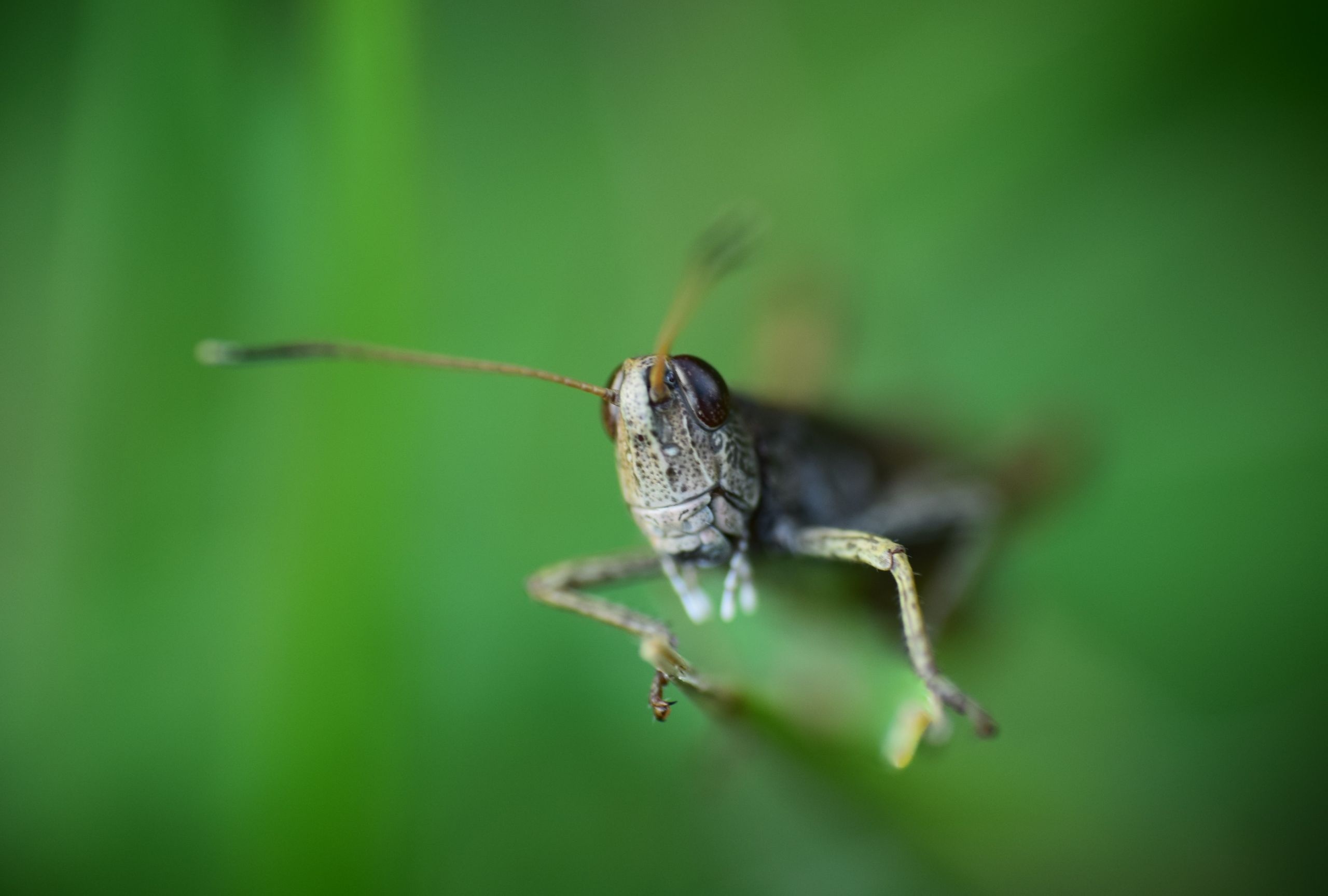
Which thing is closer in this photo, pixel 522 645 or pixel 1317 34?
pixel 1317 34

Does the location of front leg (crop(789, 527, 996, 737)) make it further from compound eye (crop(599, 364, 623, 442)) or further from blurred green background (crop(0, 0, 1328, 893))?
compound eye (crop(599, 364, 623, 442))

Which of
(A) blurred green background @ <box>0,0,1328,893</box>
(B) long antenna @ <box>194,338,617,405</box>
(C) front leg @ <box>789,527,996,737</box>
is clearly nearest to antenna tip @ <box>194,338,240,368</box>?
(B) long antenna @ <box>194,338,617,405</box>

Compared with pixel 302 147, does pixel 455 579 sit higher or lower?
lower

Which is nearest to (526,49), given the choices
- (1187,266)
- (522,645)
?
(522,645)

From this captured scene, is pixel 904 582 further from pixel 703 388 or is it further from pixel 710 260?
pixel 710 260

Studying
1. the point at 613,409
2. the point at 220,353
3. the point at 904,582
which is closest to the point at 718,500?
the point at 613,409

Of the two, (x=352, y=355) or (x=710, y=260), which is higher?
(x=710, y=260)

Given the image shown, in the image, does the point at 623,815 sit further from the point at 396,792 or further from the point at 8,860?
the point at 8,860
